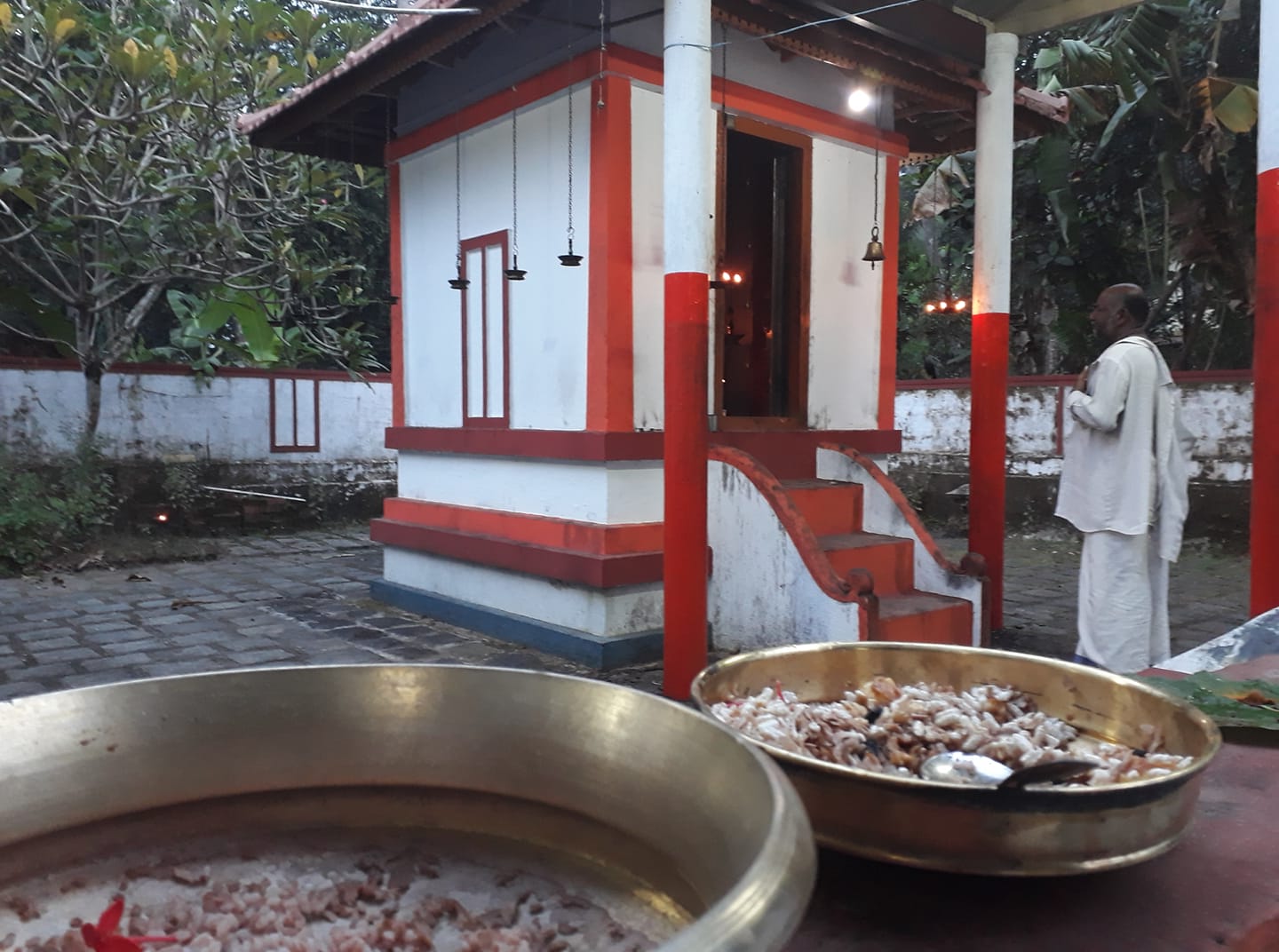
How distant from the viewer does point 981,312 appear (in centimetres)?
651

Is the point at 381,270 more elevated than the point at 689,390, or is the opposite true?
the point at 381,270

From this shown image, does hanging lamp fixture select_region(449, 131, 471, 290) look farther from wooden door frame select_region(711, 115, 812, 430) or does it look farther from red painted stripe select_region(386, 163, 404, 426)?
wooden door frame select_region(711, 115, 812, 430)

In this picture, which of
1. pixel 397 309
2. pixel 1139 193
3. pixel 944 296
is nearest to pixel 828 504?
pixel 397 309

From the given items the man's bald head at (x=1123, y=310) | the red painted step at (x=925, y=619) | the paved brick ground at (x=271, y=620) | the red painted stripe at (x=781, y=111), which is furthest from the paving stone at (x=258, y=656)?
the man's bald head at (x=1123, y=310)

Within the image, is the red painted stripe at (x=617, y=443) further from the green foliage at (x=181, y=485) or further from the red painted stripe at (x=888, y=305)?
the green foliage at (x=181, y=485)

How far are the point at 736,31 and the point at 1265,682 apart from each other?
515 cm

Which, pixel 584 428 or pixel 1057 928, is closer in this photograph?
pixel 1057 928

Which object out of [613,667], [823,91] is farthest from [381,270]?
[613,667]

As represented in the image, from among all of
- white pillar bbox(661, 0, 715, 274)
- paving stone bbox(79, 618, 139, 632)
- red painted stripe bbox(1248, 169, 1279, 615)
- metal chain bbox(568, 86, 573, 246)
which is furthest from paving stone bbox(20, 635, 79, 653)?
red painted stripe bbox(1248, 169, 1279, 615)

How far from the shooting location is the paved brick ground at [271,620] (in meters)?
5.76

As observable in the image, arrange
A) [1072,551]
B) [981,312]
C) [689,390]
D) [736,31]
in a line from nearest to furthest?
[689,390] → [736,31] → [981,312] → [1072,551]

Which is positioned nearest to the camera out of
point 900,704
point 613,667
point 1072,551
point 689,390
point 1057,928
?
point 1057,928

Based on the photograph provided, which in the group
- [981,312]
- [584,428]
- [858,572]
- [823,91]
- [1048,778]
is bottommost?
[858,572]

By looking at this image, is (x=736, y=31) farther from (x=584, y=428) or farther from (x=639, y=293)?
(x=584, y=428)
